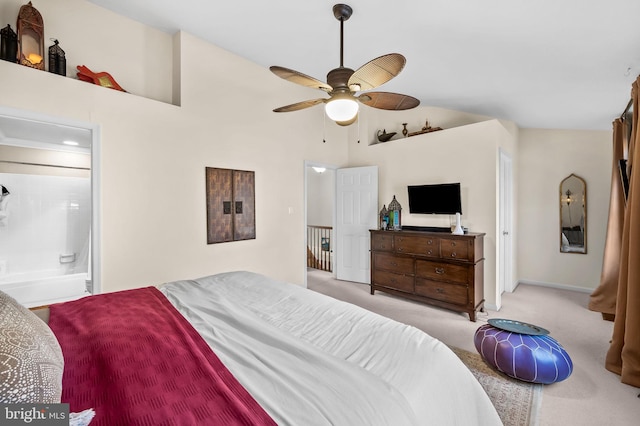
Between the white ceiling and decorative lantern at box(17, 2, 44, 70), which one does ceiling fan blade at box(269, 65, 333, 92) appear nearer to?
the white ceiling

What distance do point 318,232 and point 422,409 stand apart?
19.9ft

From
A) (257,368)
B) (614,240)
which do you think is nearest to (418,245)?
(614,240)

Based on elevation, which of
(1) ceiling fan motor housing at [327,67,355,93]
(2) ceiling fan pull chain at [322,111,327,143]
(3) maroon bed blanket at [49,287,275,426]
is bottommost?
(3) maroon bed blanket at [49,287,275,426]

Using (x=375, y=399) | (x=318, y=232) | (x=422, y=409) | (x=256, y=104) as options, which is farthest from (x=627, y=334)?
(x=318, y=232)

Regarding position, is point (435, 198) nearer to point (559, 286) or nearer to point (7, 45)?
point (559, 286)

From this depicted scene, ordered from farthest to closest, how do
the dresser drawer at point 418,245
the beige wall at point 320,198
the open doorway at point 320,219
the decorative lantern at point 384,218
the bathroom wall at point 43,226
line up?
1. the beige wall at point 320,198
2. the open doorway at point 320,219
3. the decorative lantern at point 384,218
4. the dresser drawer at point 418,245
5. the bathroom wall at point 43,226

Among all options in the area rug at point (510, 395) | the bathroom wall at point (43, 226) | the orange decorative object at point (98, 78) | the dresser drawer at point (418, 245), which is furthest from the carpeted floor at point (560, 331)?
the orange decorative object at point (98, 78)

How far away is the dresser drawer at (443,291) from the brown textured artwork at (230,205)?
2.44 m

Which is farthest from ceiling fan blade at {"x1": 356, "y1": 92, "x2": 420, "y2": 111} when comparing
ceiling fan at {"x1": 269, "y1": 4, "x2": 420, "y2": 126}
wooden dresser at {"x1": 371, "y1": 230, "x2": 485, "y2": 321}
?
wooden dresser at {"x1": 371, "y1": 230, "x2": 485, "y2": 321}

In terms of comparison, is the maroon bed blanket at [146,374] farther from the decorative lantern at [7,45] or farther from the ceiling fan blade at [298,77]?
the decorative lantern at [7,45]

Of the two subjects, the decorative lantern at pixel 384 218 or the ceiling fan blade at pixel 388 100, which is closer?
the ceiling fan blade at pixel 388 100

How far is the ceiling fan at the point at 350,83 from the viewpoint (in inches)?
73.8

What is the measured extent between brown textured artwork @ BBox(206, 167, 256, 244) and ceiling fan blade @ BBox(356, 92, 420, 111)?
211 centimetres

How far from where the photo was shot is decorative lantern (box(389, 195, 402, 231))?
4.34m
